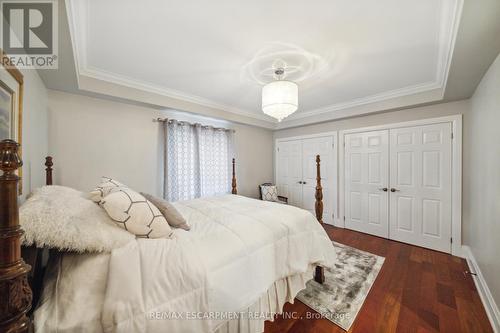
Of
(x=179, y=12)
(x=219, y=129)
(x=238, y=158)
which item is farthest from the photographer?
(x=238, y=158)

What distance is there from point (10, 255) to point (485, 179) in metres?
3.42

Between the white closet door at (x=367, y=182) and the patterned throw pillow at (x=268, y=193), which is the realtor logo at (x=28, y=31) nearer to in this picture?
the patterned throw pillow at (x=268, y=193)

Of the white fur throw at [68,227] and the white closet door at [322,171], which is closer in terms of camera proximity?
the white fur throw at [68,227]

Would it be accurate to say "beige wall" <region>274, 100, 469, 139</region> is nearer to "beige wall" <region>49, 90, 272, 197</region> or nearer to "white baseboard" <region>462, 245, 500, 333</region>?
"white baseboard" <region>462, 245, 500, 333</region>

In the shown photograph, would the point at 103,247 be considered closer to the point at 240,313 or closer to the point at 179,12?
the point at 240,313

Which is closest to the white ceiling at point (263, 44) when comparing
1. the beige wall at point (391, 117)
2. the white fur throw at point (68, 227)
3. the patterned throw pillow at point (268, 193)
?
the beige wall at point (391, 117)

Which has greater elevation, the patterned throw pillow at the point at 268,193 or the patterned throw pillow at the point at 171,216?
the patterned throw pillow at the point at 171,216

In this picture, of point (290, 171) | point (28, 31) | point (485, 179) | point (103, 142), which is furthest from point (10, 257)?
point (290, 171)

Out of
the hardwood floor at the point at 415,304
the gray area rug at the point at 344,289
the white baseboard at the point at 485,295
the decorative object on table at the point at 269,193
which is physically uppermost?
the decorative object on table at the point at 269,193

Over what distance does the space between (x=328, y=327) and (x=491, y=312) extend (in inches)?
55.9

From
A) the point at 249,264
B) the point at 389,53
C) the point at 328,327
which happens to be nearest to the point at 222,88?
the point at 389,53

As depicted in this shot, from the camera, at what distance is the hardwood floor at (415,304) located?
155cm

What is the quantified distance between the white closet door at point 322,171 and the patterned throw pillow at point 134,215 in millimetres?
3450

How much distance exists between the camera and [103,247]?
0.93m
